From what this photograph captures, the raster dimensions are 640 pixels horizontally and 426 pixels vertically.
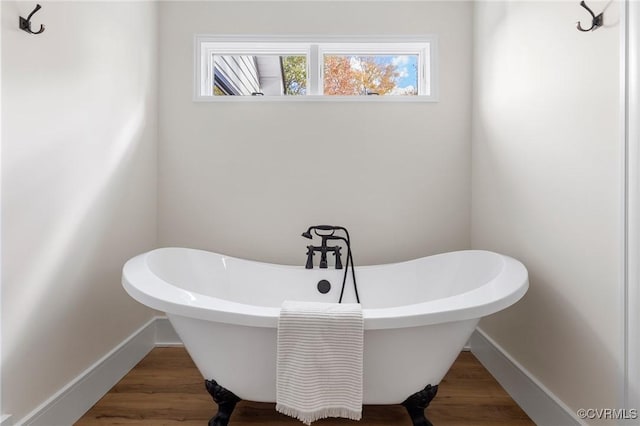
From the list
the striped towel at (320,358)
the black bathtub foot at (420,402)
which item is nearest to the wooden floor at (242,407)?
the black bathtub foot at (420,402)

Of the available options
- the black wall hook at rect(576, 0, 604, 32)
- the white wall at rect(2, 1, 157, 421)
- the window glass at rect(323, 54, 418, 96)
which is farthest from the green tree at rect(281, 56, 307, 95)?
the black wall hook at rect(576, 0, 604, 32)

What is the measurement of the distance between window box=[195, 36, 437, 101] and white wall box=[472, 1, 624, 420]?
0.53 metres

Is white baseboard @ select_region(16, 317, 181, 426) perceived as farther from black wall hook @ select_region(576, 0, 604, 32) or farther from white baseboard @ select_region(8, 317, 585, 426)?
black wall hook @ select_region(576, 0, 604, 32)

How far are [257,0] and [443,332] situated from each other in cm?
228

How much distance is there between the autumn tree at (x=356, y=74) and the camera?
253 centimetres

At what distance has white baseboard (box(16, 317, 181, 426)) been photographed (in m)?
1.45

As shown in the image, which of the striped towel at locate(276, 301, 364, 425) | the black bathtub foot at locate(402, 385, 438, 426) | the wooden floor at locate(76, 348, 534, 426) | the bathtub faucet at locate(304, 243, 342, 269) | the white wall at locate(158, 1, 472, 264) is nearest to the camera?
the striped towel at locate(276, 301, 364, 425)

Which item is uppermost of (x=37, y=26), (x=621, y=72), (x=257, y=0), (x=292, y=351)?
(x=257, y=0)

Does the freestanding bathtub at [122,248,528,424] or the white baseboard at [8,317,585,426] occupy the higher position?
the freestanding bathtub at [122,248,528,424]

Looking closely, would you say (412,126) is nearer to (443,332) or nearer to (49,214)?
(443,332)

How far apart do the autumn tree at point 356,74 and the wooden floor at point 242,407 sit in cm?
190

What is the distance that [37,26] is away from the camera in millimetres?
1400

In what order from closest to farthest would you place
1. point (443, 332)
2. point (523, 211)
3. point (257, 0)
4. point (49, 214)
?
point (443, 332) < point (49, 214) < point (523, 211) < point (257, 0)

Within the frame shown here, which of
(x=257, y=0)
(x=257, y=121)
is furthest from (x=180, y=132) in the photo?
(x=257, y=0)
